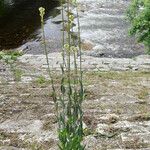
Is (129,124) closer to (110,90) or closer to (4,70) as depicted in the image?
(110,90)

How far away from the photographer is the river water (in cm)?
1819

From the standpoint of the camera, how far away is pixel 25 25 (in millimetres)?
20500

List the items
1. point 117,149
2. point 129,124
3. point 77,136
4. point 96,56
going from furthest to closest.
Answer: point 96,56, point 129,124, point 117,149, point 77,136

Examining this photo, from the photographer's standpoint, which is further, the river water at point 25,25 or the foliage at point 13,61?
the river water at point 25,25

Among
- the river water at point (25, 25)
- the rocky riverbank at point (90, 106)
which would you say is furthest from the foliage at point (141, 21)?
the river water at point (25, 25)

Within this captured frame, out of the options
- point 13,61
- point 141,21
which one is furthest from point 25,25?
point 141,21

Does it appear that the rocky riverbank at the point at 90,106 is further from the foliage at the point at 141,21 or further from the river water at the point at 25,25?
the river water at the point at 25,25

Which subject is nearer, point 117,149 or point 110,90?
point 117,149

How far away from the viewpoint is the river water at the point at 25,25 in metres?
18.2

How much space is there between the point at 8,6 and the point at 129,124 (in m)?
18.2

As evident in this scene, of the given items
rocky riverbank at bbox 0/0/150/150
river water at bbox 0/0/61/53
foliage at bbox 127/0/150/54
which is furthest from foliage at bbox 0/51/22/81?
foliage at bbox 127/0/150/54

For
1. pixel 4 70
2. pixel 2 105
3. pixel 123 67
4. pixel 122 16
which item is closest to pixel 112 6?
pixel 122 16

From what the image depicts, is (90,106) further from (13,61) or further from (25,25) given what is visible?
(25,25)

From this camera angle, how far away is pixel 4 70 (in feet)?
40.3
